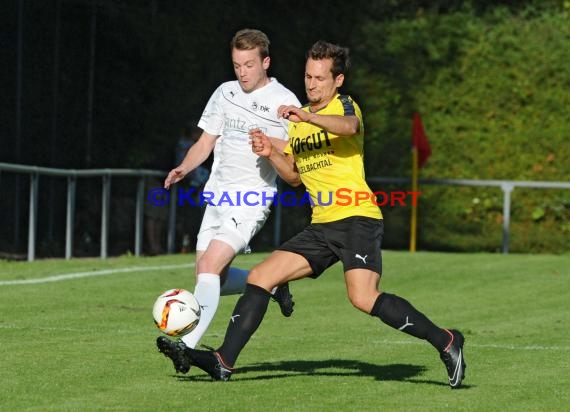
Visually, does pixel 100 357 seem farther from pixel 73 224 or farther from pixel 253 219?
pixel 73 224

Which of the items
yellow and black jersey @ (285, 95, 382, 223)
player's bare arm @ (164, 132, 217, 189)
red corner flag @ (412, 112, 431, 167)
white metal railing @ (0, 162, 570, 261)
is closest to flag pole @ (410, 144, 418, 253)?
red corner flag @ (412, 112, 431, 167)

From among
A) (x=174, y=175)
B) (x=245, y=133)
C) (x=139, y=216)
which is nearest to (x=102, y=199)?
(x=139, y=216)

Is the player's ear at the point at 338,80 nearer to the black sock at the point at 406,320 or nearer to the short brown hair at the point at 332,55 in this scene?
the short brown hair at the point at 332,55

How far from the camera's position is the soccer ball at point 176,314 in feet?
28.3

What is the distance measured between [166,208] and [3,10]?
11.9 feet

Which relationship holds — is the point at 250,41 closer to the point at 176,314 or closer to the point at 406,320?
the point at 176,314

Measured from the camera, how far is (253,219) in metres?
9.49

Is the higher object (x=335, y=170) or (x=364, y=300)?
(x=335, y=170)

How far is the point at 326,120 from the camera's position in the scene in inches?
328

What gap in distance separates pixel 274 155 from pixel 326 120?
626 mm

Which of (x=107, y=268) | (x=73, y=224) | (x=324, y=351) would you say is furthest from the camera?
(x=73, y=224)

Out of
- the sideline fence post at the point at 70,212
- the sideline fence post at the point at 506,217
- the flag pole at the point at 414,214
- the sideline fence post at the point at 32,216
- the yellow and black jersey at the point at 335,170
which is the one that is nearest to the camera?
the yellow and black jersey at the point at 335,170

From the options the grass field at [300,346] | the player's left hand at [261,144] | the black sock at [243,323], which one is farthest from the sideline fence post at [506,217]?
the black sock at [243,323]

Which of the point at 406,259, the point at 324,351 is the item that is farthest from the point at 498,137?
the point at 324,351
